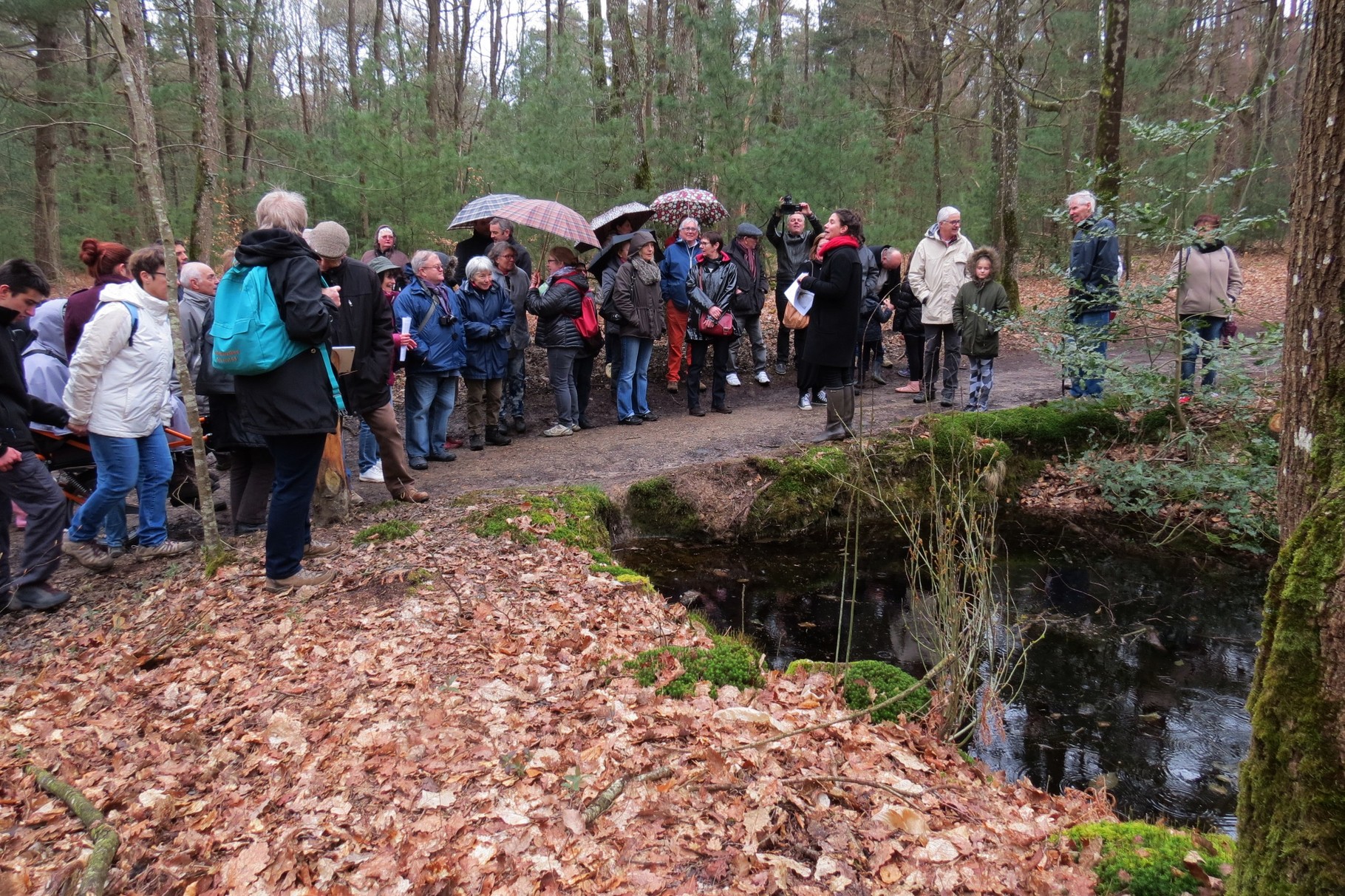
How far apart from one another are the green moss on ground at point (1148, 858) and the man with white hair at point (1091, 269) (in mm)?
4966

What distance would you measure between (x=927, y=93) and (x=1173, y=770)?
1785 cm

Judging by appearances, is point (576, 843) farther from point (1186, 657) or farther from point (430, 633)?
point (1186, 657)

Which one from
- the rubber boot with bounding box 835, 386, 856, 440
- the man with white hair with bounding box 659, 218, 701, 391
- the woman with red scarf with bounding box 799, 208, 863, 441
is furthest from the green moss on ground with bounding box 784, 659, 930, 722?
the man with white hair with bounding box 659, 218, 701, 391

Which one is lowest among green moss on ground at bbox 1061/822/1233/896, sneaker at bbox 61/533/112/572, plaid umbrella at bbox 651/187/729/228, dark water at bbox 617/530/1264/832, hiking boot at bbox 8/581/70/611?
dark water at bbox 617/530/1264/832

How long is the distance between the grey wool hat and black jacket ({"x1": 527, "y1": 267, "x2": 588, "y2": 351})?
257 centimetres

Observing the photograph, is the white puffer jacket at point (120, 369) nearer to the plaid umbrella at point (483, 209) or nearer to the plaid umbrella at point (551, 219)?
the plaid umbrella at point (483, 209)

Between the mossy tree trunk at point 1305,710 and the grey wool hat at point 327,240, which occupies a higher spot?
the grey wool hat at point 327,240

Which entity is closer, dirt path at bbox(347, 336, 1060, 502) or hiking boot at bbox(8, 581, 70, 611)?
hiking boot at bbox(8, 581, 70, 611)

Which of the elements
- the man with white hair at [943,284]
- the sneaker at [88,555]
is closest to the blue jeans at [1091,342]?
the man with white hair at [943,284]

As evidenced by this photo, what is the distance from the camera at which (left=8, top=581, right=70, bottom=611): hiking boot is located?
4844mm

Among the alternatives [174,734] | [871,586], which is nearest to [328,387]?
[174,734]

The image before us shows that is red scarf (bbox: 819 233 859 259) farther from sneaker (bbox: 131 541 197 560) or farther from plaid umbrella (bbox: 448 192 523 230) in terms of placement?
sneaker (bbox: 131 541 197 560)

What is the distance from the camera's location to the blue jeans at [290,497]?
439cm

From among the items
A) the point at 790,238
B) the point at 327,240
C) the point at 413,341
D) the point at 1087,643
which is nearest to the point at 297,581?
the point at 327,240
